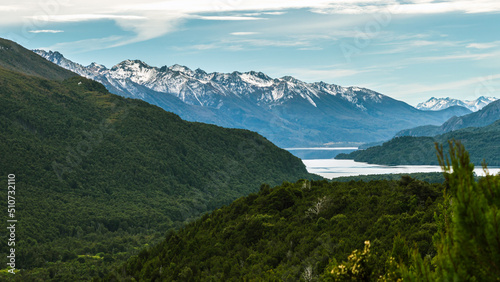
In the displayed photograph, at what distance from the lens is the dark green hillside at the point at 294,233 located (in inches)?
2430

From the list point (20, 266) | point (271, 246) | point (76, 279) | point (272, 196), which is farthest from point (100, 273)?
point (271, 246)

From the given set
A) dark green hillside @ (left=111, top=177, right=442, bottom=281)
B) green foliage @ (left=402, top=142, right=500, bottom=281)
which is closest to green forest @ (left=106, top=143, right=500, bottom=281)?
green foliage @ (left=402, top=142, right=500, bottom=281)

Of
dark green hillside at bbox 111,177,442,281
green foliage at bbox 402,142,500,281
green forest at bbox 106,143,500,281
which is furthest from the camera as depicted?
dark green hillside at bbox 111,177,442,281

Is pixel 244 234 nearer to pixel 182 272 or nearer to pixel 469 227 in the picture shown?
pixel 182 272

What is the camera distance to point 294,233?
7681 cm

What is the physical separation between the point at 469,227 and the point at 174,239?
3528 inches

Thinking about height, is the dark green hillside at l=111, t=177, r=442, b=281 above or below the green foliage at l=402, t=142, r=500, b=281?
below

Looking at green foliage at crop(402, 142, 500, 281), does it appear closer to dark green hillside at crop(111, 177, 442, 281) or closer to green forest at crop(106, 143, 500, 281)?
green forest at crop(106, 143, 500, 281)

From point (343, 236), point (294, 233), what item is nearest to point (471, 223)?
point (343, 236)

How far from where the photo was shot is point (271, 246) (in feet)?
249

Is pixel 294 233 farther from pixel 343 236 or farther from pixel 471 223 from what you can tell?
pixel 471 223

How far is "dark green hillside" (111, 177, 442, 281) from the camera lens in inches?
2430

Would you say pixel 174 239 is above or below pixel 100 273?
above

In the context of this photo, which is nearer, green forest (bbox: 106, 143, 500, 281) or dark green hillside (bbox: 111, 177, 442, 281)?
green forest (bbox: 106, 143, 500, 281)
